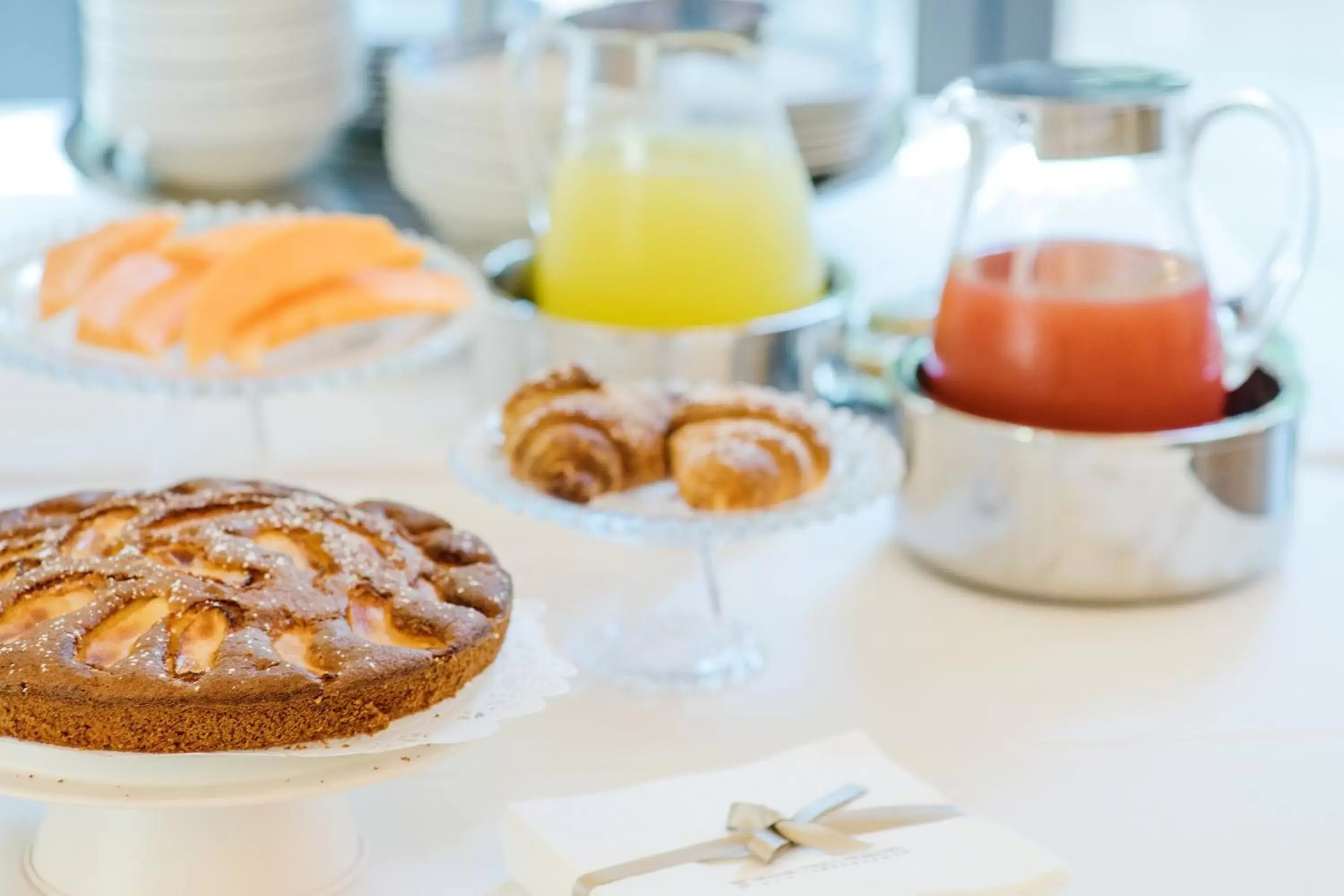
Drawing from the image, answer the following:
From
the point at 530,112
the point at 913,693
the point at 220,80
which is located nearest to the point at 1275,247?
the point at 913,693

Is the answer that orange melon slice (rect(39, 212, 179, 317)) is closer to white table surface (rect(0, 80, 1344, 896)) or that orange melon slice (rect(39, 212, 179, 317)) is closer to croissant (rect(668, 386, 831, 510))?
white table surface (rect(0, 80, 1344, 896))

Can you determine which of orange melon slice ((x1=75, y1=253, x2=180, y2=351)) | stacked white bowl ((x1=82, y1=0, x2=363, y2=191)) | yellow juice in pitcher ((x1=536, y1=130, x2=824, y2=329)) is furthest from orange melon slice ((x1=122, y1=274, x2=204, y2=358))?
stacked white bowl ((x1=82, y1=0, x2=363, y2=191))

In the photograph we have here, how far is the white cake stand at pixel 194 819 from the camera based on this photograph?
67cm

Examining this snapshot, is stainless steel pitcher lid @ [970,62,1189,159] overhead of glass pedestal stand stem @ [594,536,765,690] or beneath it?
overhead

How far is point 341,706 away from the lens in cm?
68

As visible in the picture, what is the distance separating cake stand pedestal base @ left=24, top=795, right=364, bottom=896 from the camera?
71cm

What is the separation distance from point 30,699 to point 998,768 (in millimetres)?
420

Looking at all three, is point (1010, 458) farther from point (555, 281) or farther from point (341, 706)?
point (341, 706)

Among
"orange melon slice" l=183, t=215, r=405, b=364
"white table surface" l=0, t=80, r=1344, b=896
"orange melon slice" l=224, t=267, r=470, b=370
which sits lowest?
"white table surface" l=0, t=80, r=1344, b=896

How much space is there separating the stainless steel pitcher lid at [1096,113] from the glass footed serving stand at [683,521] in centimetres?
17

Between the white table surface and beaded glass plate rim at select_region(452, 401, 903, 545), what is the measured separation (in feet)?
0.31

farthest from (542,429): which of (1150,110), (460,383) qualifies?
(460,383)

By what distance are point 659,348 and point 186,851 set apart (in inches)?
18.8

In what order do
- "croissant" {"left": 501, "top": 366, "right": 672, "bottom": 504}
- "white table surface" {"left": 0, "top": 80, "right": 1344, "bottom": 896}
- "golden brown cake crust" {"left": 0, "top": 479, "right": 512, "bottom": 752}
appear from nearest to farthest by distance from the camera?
1. "golden brown cake crust" {"left": 0, "top": 479, "right": 512, "bottom": 752}
2. "white table surface" {"left": 0, "top": 80, "right": 1344, "bottom": 896}
3. "croissant" {"left": 501, "top": 366, "right": 672, "bottom": 504}
